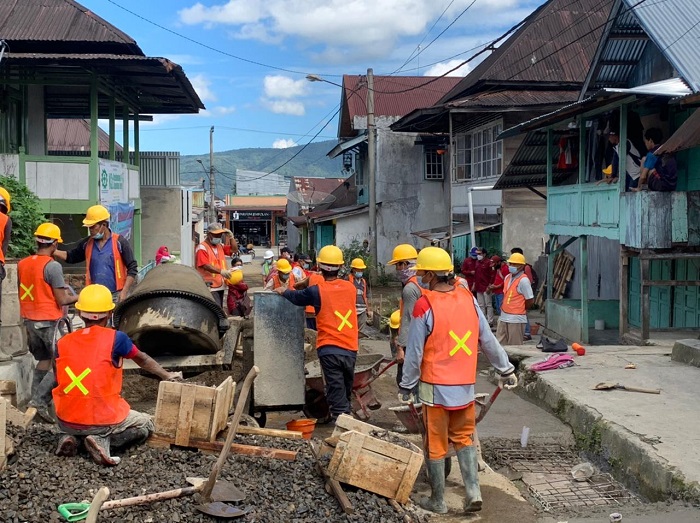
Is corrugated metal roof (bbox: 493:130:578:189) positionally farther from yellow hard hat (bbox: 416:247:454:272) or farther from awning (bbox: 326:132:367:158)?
awning (bbox: 326:132:367:158)

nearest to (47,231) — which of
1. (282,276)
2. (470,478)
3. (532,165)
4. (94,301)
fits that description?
(94,301)

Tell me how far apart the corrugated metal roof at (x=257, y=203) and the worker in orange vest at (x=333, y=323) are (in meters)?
54.7

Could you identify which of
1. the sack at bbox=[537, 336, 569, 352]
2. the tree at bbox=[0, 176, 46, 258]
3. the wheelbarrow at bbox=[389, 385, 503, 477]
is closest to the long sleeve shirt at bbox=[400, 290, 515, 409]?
the wheelbarrow at bbox=[389, 385, 503, 477]

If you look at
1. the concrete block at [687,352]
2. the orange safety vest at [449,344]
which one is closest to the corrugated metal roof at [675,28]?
the concrete block at [687,352]

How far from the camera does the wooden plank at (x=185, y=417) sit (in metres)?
5.89

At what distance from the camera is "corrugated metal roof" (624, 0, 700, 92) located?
11562mm

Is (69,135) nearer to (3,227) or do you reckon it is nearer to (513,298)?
(513,298)

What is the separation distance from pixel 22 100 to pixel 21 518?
15.3 m

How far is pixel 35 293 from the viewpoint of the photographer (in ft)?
25.1

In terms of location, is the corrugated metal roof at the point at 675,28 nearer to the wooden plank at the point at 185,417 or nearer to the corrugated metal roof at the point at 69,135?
the wooden plank at the point at 185,417

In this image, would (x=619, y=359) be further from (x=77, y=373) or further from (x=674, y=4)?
(x=77, y=373)

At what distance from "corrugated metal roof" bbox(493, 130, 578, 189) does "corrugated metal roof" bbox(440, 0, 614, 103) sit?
4174 mm

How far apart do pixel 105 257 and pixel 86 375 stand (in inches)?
120

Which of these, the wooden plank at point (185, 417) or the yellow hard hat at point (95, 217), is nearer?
the wooden plank at point (185, 417)
